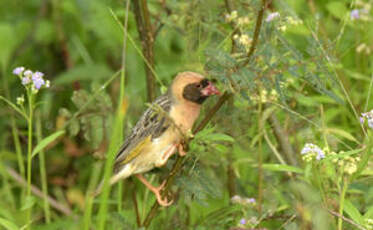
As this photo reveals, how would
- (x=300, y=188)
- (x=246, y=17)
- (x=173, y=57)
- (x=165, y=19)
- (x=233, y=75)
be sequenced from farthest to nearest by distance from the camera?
(x=173, y=57), (x=165, y=19), (x=246, y=17), (x=233, y=75), (x=300, y=188)

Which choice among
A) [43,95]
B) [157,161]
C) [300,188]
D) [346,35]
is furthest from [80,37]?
[300,188]

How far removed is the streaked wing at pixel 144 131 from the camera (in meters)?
3.25

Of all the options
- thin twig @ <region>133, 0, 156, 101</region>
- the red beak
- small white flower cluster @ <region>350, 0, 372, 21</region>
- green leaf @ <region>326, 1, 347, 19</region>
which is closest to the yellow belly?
the red beak

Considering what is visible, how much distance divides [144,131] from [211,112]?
645 millimetres

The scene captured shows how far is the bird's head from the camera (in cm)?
312

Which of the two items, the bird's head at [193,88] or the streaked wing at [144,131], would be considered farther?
Answer: the streaked wing at [144,131]

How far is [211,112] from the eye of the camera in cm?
273

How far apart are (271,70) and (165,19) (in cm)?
127

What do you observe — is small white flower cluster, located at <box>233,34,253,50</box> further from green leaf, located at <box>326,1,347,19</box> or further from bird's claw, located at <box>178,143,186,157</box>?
green leaf, located at <box>326,1,347,19</box>

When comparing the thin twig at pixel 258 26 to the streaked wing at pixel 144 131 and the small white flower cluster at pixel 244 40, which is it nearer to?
the small white flower cluster at pixel 244 40

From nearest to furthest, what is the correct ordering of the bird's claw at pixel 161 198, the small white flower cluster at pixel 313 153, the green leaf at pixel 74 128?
1. the small white flower cluster at pixel 313 153
2. the bird's claw at pixel 161 198
3. the green leaf at pixel 74 128

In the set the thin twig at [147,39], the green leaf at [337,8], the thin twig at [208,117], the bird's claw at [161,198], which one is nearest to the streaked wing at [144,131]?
the bird's claw at [161,198]

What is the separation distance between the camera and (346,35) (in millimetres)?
4387

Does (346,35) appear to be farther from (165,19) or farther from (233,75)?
(233,75)
